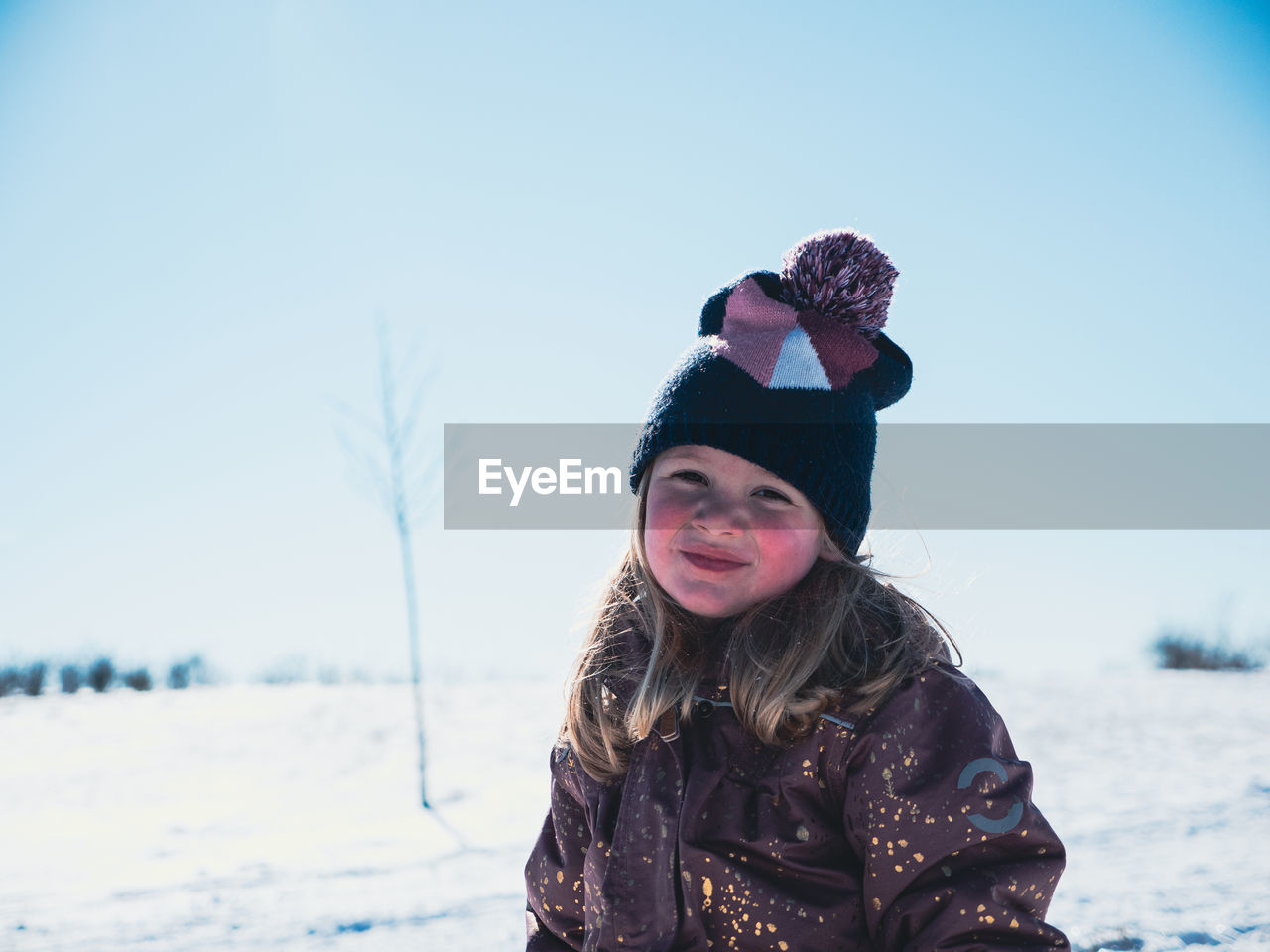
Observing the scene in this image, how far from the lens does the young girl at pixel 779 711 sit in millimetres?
1304

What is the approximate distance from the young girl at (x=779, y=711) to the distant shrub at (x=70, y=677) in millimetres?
9336

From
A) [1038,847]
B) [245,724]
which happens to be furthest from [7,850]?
[1038,847]

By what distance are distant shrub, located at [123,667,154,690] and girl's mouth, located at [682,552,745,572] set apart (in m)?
9.73

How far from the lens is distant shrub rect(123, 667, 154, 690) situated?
942 cm

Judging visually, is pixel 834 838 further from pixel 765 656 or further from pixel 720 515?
pixel 720 515

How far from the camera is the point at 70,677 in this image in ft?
30.5

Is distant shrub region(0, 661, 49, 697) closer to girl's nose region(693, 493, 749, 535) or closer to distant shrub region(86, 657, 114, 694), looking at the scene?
distant shrub region(86, 657, 114, 694)

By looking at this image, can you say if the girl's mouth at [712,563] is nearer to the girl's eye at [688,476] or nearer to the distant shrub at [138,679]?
the girl's eye at [688,476]

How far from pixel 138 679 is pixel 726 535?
10.0m

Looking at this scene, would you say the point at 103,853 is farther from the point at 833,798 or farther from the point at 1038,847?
the point at 1038,847

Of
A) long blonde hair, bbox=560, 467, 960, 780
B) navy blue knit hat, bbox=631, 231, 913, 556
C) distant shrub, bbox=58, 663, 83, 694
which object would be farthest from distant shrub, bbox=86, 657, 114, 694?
navy blue knit hat, bbox=631, 231, 913, 556

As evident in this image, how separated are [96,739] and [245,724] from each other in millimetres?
1150

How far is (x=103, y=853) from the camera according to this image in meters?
4.11

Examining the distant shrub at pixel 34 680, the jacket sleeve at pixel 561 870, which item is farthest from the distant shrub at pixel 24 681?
the jacket sleeve at pixel 561 870
